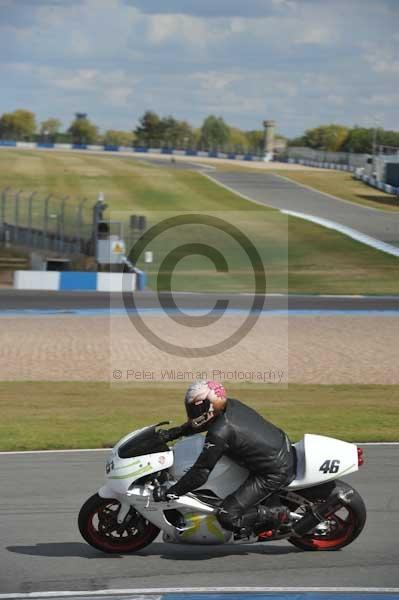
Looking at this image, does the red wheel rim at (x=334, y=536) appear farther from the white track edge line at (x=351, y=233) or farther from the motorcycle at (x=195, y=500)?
the white track edge line at (x=351, y=233)

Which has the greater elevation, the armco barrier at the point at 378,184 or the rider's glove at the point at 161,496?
the armco barrier at the point at 378,184

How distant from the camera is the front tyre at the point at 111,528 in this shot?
26.7 feet

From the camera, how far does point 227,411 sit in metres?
8.07

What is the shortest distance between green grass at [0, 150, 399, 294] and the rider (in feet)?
108

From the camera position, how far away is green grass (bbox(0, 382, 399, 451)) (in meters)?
14.2

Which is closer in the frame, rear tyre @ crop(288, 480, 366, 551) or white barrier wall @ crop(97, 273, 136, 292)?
rear tyre @ crop(288, 480, 366, 551)

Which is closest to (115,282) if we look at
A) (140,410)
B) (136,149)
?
(140,410)

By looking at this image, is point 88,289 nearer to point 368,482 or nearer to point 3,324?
point 3,324

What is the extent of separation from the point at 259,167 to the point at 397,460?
10784cm

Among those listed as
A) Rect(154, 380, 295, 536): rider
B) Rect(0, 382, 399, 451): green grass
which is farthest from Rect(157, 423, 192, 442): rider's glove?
Rect(0, 382, 399, 451): green grass

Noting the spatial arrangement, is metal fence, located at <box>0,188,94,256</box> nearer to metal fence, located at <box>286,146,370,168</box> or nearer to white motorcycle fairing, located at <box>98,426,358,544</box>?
white motorcycle fairing, located at <box>98,426,358,544</box>

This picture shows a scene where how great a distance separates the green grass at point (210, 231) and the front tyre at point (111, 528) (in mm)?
32729

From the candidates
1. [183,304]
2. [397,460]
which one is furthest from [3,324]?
[397,460]

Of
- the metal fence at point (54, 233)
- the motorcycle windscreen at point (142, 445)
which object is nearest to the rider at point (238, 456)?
the motorcycle windscreen at point (142, 445)
